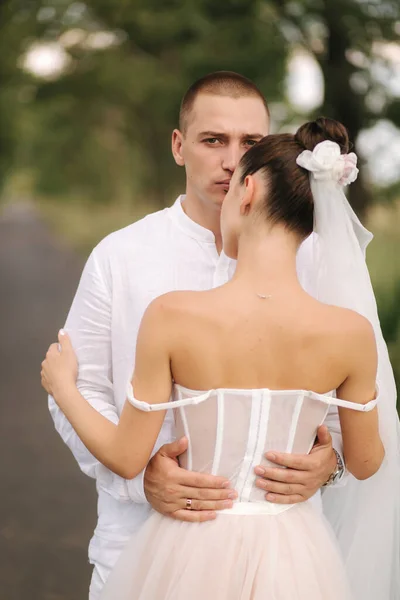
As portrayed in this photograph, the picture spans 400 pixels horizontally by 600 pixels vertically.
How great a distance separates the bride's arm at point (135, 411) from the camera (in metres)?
2.68

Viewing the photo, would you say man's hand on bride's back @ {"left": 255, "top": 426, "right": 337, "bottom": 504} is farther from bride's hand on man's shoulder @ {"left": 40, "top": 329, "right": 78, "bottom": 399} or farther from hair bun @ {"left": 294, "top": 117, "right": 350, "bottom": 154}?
hair bun @ {"left": 294, "top": 117, "right": 350, "bottom": 154}

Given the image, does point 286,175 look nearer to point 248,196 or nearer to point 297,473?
point 248,196

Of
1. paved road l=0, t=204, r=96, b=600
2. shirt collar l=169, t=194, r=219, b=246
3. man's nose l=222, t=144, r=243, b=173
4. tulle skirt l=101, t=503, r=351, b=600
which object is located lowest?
paved road l=0, t=204, r=96, b=600

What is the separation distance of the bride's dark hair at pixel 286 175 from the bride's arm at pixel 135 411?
0.45 metres

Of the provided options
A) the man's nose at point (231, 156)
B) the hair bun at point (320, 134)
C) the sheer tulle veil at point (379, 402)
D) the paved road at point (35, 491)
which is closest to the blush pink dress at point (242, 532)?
the sheer tulle veil at point (379, 402)

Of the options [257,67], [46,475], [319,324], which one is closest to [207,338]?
[319,324]

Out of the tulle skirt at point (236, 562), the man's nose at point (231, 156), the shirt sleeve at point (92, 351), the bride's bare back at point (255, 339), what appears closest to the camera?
the bride's bare back at point (255, 339)

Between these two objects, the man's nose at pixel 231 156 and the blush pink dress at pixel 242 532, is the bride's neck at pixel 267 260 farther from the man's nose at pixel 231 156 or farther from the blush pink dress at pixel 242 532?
the man's nose at pixel 231 156

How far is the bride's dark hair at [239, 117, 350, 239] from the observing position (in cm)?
279

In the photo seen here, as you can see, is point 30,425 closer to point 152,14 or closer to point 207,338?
point 207,338

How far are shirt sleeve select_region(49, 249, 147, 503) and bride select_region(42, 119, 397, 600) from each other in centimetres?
40

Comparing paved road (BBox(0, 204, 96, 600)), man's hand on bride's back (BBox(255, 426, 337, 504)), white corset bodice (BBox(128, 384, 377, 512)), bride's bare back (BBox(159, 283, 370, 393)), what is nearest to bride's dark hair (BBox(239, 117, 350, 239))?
bride's bare back (BBox(159, 283, 370, 393))

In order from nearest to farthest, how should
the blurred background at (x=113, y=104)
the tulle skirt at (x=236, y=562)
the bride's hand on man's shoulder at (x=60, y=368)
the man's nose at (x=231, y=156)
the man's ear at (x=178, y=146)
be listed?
the tulle skirt at (x=236, y=562), the bride's hand on man's shoulder at (x=60, y=368), the man's nose at (x=231, y=156), the man's ear at (x=178, y=146), the blurred background at (x=113, y=104)

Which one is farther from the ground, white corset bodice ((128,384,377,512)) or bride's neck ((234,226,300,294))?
bride's neck ((234,226,300,294))
